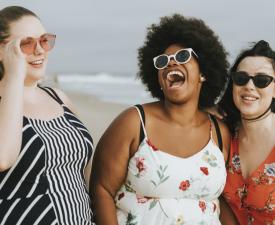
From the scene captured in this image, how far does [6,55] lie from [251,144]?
6.97ft

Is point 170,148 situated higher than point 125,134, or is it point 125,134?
point 125,134

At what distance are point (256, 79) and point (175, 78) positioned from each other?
25.5 inches

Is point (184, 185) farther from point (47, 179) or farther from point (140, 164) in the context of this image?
point (47, 179)

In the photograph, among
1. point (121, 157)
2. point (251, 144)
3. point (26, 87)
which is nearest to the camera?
point (26, 87)

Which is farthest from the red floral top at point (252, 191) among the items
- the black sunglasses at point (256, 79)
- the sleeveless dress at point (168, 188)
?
the black sunglasses at point (256, 79)

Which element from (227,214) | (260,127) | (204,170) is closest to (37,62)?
(204,170)

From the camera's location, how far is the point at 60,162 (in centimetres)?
349

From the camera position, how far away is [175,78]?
4.01 m

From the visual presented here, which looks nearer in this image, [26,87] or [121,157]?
[26,87]

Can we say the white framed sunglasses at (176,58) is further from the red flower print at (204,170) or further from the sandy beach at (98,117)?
the sandy beach at (98,117)

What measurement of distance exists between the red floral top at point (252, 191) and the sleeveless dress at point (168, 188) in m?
0.28

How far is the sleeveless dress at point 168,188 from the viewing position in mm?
3799

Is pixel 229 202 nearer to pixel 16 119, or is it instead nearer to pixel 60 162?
pixel 60 162

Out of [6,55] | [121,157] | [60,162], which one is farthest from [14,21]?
[121,157]
